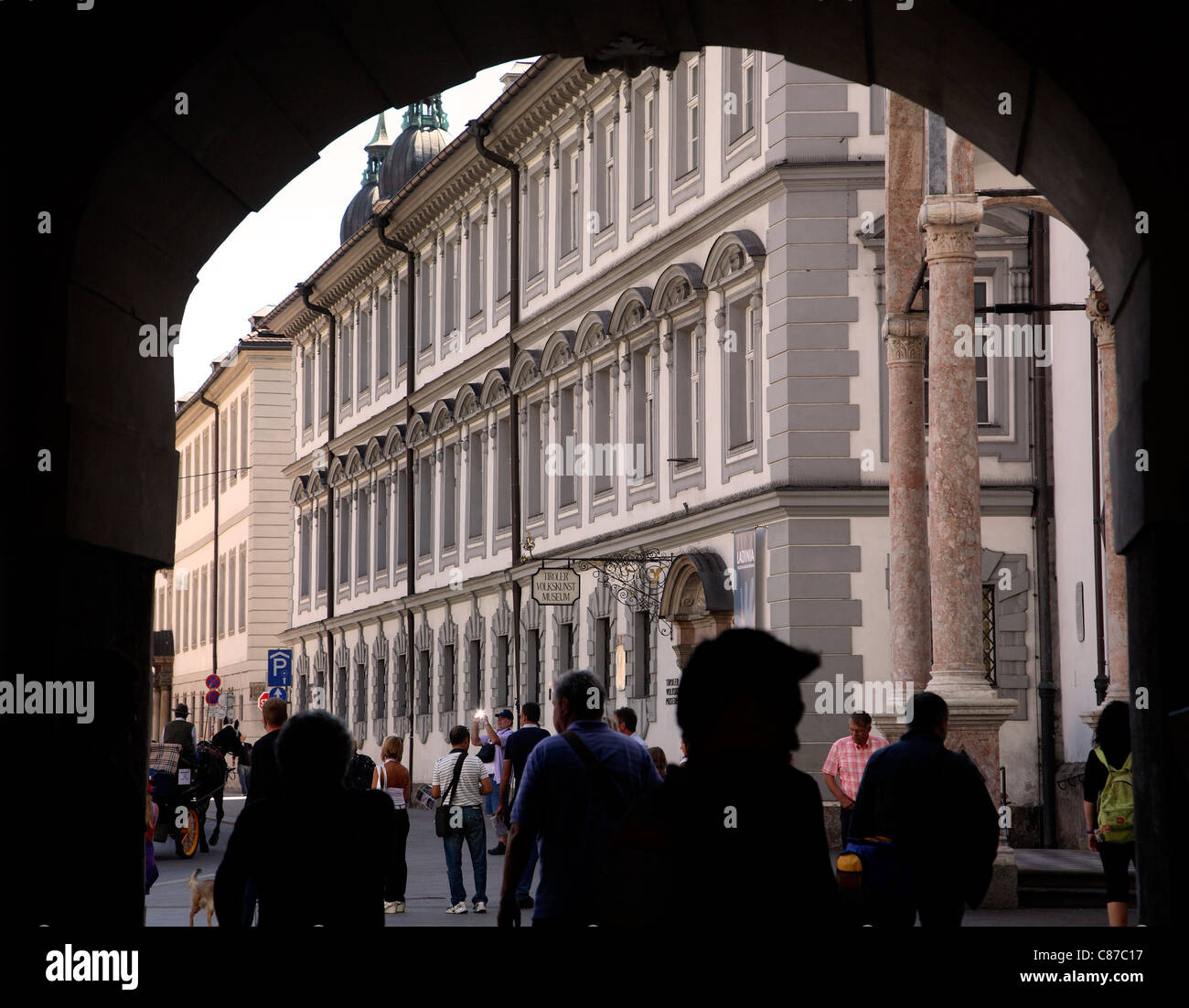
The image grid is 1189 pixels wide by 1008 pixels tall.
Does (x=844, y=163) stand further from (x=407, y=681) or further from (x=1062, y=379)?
(x=407, y=681)

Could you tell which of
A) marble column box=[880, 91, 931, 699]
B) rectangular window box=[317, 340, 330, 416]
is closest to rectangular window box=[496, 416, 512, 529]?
rectangular window box=[317, 340, 330, 416]

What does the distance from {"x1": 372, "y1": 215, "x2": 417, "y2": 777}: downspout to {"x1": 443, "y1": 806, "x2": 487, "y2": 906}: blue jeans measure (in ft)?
92.4

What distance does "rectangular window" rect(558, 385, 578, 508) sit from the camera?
36469 millimetres

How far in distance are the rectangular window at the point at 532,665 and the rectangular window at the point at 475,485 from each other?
14.5 feet

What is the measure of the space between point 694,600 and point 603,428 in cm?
567

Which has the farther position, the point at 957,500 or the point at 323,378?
the point at 323,378

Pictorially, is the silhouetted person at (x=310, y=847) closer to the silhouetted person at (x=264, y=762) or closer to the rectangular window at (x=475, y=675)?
the silhouetted person at (x=264, y=762)

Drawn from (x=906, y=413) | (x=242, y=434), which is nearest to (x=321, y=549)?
(x=242, y=434)

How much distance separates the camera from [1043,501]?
27172 mm

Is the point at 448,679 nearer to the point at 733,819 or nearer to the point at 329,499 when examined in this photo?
the point at 329,499

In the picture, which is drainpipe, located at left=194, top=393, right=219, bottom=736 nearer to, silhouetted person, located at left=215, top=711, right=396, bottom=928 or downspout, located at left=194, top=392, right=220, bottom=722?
downspout, located at left=194, top=392, right=220, bottom=722

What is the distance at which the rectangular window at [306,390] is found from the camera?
5875cm

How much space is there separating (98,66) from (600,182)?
1138 inches
